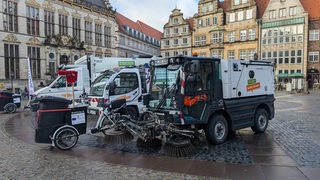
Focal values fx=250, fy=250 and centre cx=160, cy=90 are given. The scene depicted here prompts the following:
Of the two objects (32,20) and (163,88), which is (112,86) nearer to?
(163,88)

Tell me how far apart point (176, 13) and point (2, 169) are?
54470 mm

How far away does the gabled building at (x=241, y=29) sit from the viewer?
4688 cm

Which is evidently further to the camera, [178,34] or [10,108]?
[178,34]

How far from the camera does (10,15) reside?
3203cm

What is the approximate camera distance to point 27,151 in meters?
7.02

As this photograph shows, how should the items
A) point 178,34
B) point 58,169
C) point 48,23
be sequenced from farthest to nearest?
point 178,34, point 48,23, point 58,169

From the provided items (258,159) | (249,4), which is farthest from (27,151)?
(249,4)

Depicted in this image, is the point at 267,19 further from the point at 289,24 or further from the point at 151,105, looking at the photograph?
the point at 151,105

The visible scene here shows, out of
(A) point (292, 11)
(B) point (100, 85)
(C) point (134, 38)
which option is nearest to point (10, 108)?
(B) point (100, 85)

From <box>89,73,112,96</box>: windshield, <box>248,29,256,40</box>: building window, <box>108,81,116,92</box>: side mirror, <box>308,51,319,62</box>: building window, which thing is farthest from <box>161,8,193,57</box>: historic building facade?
<box>108,81,116,92</box>: side mirror

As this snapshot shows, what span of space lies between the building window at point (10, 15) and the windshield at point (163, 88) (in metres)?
31.9

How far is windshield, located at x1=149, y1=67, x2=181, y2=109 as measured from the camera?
22.5ft

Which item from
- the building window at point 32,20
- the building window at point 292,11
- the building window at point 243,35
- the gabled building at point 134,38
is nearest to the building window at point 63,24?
the building window at point 32,20

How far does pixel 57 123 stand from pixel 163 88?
126 inches
